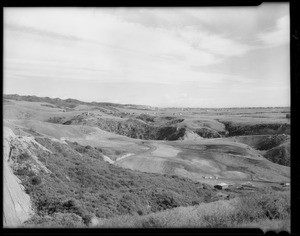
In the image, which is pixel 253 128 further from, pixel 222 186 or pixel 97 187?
pixel 97 187

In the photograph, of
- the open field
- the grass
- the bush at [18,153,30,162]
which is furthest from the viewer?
the bush at [18,153,30,162]

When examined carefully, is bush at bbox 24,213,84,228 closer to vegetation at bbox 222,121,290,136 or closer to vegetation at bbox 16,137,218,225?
vegetation at bbox 16,137,218,225

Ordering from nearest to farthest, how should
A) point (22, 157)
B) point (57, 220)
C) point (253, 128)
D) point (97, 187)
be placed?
point (57, 220) → point (253, 128) → point (97, 187) → point (22, 157)

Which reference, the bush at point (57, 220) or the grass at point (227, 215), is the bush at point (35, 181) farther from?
the grass at point (227, 215)

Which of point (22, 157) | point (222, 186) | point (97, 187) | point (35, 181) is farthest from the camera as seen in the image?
point (22, 157)

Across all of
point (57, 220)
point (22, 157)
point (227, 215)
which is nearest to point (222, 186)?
→ point (227, 215)

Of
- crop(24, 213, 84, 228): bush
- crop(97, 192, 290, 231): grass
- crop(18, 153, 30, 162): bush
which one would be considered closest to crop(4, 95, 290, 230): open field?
crop(18, 153, 30, 162): bush

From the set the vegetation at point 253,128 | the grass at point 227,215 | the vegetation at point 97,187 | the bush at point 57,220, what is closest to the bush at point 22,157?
the vegetation at point 97,187
